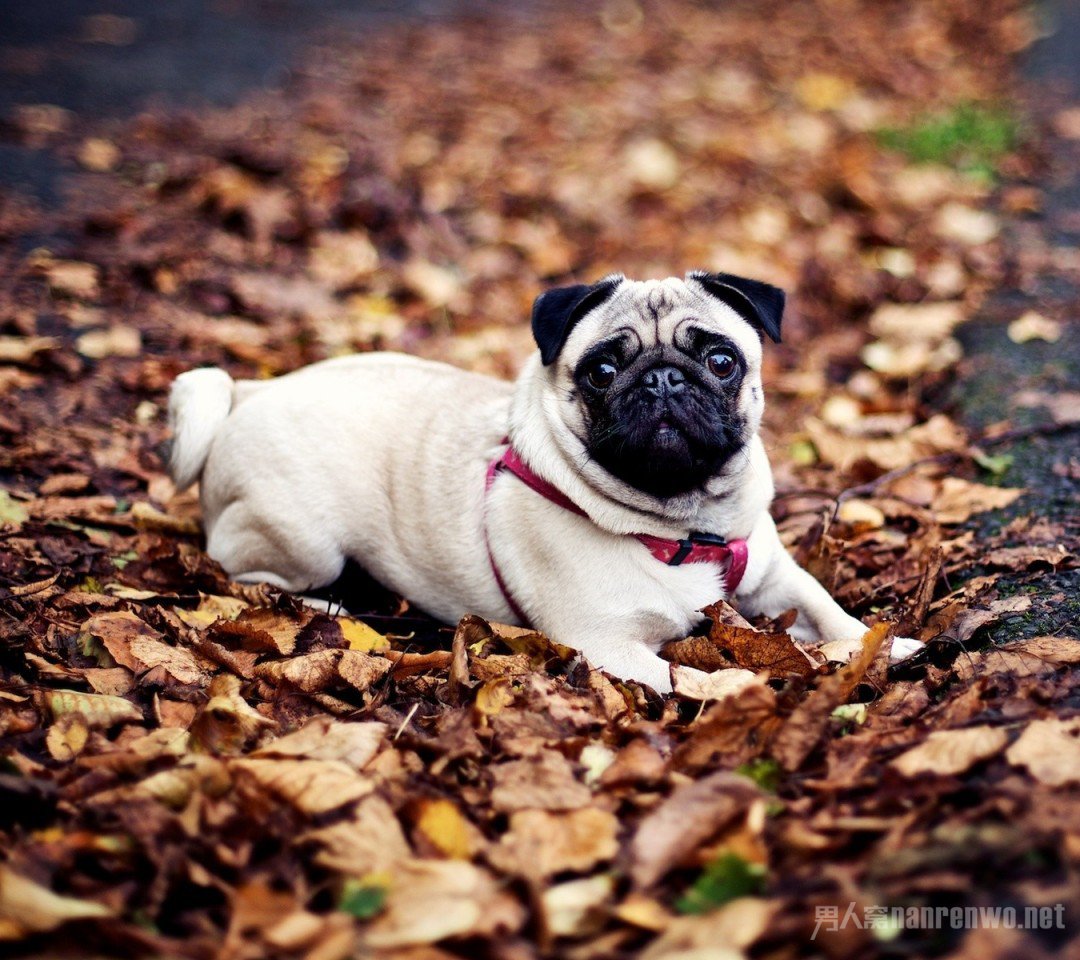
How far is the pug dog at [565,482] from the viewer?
374 centimetres

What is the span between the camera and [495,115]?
10.1 metres

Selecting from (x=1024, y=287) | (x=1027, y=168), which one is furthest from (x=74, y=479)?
(x=1027, y=168)

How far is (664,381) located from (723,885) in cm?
184

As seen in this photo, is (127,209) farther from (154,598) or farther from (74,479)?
(154,598)

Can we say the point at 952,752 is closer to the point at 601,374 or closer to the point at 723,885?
the point at 723,885

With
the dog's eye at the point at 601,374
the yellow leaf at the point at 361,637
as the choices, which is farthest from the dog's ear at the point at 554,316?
the yellow leaf at the point at 361,637

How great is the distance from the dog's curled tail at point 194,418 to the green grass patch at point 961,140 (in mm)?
6981

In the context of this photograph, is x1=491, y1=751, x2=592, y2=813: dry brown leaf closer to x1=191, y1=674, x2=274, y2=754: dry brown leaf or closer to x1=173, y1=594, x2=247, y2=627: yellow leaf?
x1=191, y1=674, x2=274, y2=754: dry brown leaf

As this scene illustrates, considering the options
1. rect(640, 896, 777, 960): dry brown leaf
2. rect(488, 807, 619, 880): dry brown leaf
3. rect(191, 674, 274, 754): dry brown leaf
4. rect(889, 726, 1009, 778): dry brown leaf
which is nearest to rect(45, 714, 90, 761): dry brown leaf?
rect(191, 674, 274, 754): dry brown leaf

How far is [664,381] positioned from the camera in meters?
3.64

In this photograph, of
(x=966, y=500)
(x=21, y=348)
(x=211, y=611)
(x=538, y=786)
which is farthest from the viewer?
(x=21, y=348)

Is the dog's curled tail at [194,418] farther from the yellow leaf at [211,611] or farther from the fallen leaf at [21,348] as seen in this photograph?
the fallen leaf at [21,348]

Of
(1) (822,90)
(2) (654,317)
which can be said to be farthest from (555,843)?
(1) (822,90)

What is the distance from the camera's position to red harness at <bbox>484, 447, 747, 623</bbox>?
12.5ft
